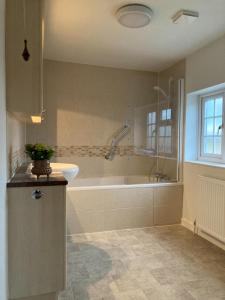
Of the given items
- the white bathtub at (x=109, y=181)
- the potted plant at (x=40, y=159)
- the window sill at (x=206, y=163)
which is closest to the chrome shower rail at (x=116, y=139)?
the white bathtub at (x=109, y=181)

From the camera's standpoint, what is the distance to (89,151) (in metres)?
3.91

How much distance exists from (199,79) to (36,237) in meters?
2.56

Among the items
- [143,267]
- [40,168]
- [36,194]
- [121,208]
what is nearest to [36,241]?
[36,194]

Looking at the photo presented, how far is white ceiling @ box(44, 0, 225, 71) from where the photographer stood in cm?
209

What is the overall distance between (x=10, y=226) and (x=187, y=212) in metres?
2.42

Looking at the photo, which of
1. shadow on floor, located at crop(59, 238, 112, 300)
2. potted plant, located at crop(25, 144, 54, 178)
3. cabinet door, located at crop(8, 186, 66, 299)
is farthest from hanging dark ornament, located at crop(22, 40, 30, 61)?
shadow on floor, located at crop(59, 238, 112, 300)

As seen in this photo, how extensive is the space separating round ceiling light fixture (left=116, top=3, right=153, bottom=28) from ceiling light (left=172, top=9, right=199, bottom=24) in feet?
0.78

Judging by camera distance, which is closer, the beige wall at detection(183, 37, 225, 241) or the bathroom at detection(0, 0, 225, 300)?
the bathroom at detection(0, 0, 225, 300)

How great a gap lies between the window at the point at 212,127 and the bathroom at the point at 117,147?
2cm

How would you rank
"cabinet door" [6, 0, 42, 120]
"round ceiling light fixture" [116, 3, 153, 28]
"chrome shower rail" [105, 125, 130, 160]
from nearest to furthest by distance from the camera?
"cabinet door" [6, 0, 42, 120], "round ceiling light fixture" [116, 3, 153, 28], "chrome shower rail" [105, 125, 130, 160]

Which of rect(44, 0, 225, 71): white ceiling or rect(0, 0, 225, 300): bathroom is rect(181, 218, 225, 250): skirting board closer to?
rect(0, 0, 225, 300): bathroom

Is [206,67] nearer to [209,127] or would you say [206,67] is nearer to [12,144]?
[209,127]

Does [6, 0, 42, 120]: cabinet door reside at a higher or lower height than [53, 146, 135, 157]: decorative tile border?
higher

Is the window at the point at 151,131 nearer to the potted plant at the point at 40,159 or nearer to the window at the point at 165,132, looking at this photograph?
the window at the point at 165,132
